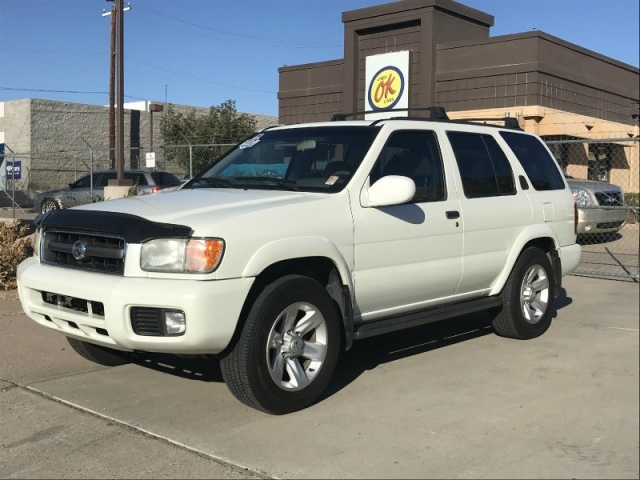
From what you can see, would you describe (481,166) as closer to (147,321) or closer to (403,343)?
(403,343)

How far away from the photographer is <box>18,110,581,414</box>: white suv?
4.30 meters

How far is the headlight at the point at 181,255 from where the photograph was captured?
4.25 m

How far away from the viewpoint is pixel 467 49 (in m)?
19.2

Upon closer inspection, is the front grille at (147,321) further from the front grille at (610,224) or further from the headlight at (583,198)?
the headlight at (583,198)

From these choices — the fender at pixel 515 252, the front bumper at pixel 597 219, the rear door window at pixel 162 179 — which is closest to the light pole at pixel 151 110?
the rear door window at pixel 162 179

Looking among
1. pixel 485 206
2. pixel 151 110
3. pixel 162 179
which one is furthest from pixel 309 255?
pixel 151 110

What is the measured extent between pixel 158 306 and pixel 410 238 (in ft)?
6.62

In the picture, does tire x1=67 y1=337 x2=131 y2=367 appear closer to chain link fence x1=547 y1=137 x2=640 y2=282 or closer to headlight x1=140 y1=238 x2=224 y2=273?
headlight x1=140 y1=238 x2=224 y2=273

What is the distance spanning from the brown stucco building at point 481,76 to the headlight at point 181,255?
48.9 feet

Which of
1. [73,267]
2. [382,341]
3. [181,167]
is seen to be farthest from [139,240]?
[181,167]

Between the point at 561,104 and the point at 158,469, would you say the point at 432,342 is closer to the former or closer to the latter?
the point at 158,469

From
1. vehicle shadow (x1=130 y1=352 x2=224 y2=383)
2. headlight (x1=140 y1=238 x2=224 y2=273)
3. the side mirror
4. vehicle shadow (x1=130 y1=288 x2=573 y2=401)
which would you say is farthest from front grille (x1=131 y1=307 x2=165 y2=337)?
the side mirror

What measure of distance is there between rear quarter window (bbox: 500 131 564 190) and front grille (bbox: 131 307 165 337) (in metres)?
3.92

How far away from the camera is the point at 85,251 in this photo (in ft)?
15.3
